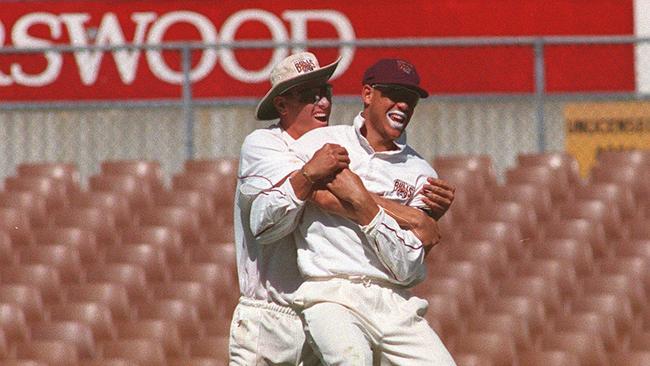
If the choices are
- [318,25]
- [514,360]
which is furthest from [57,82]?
[514,360]

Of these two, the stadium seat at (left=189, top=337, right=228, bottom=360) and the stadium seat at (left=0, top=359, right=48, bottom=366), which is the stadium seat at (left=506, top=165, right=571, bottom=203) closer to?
the stadium seat at (left=189, top=337, right=228, bottom=360)

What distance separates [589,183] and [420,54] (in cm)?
324

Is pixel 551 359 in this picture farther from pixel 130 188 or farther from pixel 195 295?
pixel 130 188

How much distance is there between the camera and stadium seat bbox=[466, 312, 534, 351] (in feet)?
30.8

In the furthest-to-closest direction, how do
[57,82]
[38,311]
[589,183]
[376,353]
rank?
[57,82]
[589,183]
[38,311]
[376,353]

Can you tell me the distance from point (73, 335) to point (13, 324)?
457mm

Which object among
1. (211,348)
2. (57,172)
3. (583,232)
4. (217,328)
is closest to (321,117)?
(211,348)

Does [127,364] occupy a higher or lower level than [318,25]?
lower

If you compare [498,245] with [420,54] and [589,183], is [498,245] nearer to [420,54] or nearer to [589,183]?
[589,183]

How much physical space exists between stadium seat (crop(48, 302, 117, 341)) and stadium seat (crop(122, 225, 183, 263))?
0.73m

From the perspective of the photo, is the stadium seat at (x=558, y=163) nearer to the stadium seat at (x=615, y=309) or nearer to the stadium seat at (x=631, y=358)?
the stadium seat at (x=615, y=309)

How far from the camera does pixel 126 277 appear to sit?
998 cm

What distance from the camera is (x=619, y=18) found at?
14117 mm

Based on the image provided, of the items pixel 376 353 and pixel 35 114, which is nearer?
pixel 376 353
